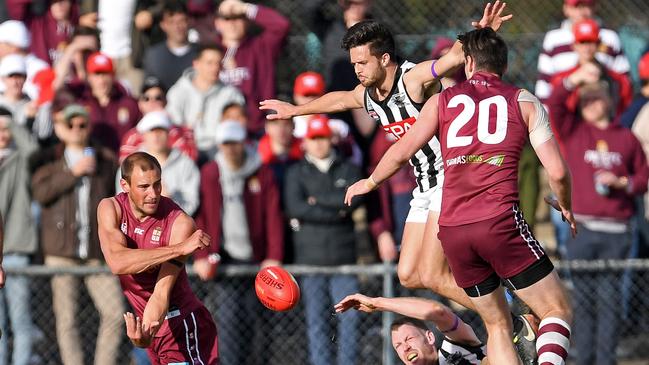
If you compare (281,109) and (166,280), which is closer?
(166,280)

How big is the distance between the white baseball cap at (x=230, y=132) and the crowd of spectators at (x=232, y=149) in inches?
0.8

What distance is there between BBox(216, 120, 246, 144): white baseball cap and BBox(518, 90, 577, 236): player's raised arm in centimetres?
417

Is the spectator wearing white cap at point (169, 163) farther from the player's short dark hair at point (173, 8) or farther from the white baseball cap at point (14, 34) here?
the white baseball cap at point (14, 34)

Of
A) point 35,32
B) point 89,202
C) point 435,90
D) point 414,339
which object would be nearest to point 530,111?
point 435,90

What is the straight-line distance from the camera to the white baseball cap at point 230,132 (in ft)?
37.9

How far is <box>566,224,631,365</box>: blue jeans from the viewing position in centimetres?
1190

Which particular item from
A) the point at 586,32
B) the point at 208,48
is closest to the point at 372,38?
the point at 208,48

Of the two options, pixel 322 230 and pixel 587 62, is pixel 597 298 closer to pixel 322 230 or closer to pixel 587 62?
pixel 587 62

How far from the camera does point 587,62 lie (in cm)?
1260

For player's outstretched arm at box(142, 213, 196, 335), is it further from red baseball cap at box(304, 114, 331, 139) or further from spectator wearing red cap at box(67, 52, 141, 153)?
spectator wearing red cap at box(67, 52, 141, 153)

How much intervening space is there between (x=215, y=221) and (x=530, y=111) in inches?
174

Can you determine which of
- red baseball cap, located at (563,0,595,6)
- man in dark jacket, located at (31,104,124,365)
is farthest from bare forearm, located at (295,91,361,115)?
red baseball cap, located at (563,0,595,6)

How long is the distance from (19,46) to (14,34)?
0.42 ft

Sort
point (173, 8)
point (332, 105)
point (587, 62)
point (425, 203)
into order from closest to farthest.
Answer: point (332, 105) < point (425, 203) < point (587, 62) < point (173, 8)
